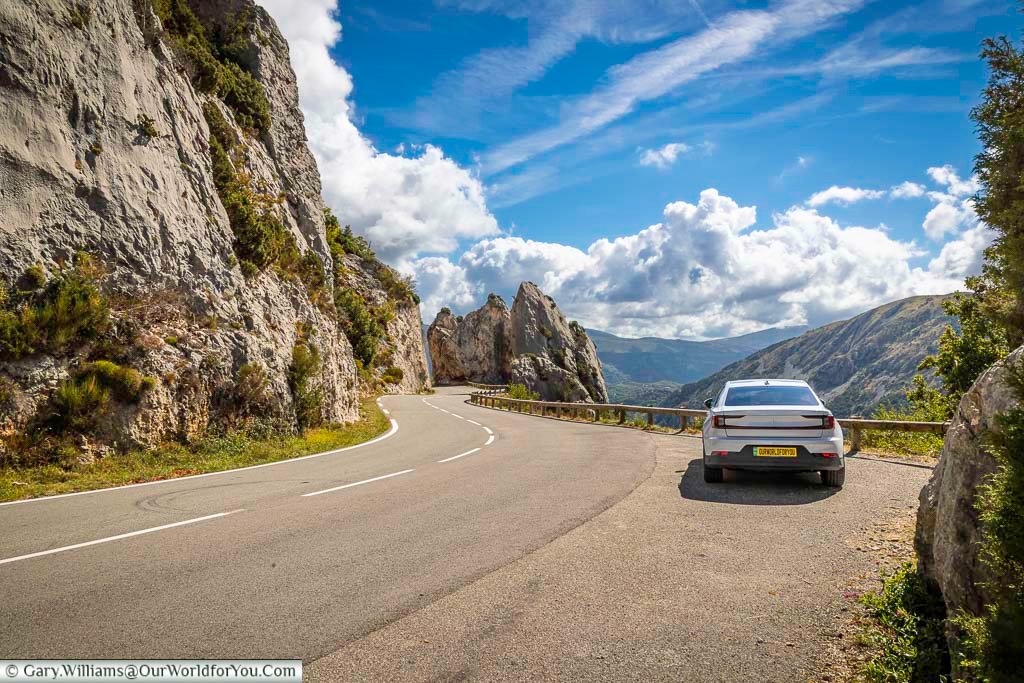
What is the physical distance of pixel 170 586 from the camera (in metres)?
4.46

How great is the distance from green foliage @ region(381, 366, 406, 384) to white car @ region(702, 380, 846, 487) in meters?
50.1

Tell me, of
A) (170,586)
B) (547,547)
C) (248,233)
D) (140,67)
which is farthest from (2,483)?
(140,67)

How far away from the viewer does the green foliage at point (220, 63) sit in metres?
21.0

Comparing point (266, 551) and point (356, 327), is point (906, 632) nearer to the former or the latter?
point (266, 551)

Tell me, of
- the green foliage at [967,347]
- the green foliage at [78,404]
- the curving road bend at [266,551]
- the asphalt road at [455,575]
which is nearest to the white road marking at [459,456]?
the curving road bend at [266,551]

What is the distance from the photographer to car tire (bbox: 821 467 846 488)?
8367 mm

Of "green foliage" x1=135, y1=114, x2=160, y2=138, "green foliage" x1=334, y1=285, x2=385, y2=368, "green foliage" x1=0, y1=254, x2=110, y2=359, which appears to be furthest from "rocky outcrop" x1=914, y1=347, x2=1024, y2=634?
"green foliage" x1=334, y1=285, x2=385, y2=368

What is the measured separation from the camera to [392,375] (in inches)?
2263

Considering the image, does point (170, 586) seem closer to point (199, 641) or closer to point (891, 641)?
point (199, 641)

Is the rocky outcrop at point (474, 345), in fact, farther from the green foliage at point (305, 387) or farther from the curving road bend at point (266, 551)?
the curving road bend at point (266, 551)

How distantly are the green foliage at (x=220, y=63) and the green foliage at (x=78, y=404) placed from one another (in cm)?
1523

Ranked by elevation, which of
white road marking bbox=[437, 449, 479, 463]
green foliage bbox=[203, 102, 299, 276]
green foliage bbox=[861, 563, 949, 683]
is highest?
green foliage bbox=[203, 102, 299, 276]

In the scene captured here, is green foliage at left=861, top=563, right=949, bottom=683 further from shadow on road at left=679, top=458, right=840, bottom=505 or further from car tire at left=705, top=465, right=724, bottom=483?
car tire at left=705, top=465, right=724, bottom=483

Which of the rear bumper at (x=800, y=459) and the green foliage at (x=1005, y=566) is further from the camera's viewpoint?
the rear bumper at (x=800, y=459)
